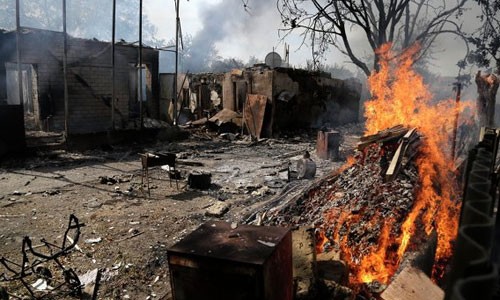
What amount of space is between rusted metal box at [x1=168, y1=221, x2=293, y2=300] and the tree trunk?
396 inches

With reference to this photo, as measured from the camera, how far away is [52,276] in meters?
→ 4.63

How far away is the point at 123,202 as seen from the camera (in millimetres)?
7523

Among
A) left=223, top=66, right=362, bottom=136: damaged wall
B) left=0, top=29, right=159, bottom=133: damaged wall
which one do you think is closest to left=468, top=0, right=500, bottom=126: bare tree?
left=223, top=66, right=362, bottom=136: damaged wall

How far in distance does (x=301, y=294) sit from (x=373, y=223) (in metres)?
1.89

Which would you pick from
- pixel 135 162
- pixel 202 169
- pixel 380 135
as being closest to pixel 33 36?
pixel 135 162

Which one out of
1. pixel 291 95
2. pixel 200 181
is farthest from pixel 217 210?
Result: pixel 291 95

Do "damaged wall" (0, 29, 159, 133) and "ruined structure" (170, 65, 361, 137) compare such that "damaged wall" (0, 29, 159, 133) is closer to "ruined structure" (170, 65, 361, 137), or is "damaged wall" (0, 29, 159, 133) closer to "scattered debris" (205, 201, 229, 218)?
"ruined structure" (170, 65, 361, 137)

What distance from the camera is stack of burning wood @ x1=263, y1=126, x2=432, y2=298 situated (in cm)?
466

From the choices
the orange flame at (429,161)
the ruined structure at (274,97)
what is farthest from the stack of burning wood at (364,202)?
the ruined structure at (274,97)

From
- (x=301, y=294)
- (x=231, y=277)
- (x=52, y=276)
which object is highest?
(x=231, y=277)

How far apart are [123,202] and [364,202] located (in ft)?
16.7

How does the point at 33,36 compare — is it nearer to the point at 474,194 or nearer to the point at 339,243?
the point at 339,243

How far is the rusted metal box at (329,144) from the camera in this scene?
11.2m

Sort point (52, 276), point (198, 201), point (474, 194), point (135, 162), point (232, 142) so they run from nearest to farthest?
point (474, 194)
point (52, 276)
point (198, 201)
point (135, 162)
point (232, 142)
